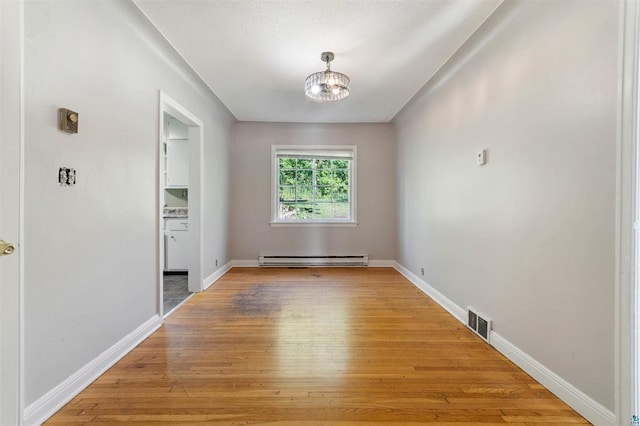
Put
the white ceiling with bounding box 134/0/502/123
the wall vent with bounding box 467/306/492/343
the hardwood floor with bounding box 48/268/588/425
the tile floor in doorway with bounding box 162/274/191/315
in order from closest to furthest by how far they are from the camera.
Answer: the hardwood floor with bounding box 48/268/588/425, the white ceiling with bounding box 134/0/502/123, the wall vent with bounding box 467/306/492/343, the tile floor in doorway with bounding box 162/274/191/315

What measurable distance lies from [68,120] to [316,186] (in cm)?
382

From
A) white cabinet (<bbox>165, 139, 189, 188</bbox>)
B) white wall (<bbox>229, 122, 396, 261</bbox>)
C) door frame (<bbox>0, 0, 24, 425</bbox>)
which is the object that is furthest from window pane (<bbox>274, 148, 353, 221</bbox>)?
door frame (<bbox>0, 0, 24, 425</bbox>)

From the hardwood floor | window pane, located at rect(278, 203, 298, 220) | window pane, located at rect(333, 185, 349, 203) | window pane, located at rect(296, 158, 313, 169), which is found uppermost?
window pane, located at rect(296, 158, 313, 169)

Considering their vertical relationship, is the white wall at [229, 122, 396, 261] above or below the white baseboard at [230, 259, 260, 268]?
above

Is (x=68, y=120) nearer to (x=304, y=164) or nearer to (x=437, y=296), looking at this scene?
(x=437, y=296)

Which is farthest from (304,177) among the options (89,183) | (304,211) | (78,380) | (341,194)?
(78,380)

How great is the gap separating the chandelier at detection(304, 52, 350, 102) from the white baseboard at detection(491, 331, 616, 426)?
2584 millimetres

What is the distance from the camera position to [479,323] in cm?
237

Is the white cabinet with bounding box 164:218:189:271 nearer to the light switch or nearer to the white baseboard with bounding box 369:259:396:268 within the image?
the white baseboard with bounding box 369:259:396:268

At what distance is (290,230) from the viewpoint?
5016 millimetres

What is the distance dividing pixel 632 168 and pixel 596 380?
3.51 ft

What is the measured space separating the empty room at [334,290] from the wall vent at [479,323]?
2 cm

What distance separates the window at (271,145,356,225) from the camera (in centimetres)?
507

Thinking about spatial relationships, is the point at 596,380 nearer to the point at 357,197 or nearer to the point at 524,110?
the point at 524,110
